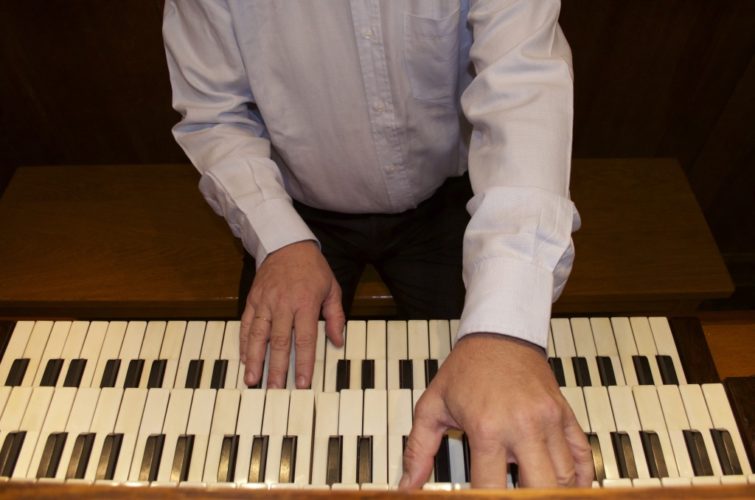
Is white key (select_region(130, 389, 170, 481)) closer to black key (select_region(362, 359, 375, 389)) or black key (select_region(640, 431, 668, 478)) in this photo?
black key (select_region(362, 359, 375, 389))

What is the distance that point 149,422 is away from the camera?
1.13 m

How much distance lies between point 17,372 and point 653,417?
3.91 ft

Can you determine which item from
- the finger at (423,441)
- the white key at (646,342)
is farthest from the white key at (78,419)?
the white key at (646,342)

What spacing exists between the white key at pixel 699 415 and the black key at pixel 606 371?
0.39 ft

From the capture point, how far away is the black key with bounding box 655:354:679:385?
1179 mm

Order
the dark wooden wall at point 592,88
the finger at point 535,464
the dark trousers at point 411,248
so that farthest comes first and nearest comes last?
1. the dark wooden wall at point 592,88
2. the dark trousers at point 411,248
3. the finger at point 535,464

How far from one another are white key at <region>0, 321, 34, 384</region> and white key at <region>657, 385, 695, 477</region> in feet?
4.02

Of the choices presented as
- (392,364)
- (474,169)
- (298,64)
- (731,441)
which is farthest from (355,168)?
(731,441)

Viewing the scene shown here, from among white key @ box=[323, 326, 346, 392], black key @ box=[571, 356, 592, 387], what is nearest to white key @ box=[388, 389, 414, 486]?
white key @ box=[323, 326, 346, 392]

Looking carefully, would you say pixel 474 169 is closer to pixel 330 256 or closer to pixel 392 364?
pixel 392 364

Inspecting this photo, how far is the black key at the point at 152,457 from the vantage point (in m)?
1.08

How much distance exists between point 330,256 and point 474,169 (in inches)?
24.3

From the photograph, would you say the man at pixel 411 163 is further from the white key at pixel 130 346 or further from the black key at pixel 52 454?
the black key at pixel 52 454

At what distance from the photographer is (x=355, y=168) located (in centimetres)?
149
